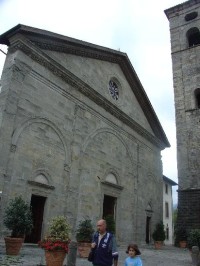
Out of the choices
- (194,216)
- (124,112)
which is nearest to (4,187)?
(124,112)

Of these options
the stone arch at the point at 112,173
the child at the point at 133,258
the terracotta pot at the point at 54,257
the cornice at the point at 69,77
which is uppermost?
the cornice at the point at 69,77

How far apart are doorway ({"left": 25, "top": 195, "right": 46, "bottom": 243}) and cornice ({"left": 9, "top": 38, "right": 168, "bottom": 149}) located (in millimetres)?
6170

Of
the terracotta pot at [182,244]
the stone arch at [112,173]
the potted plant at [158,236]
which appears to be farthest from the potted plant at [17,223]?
the terracotta pot at [182,244]

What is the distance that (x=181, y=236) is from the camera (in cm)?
2069

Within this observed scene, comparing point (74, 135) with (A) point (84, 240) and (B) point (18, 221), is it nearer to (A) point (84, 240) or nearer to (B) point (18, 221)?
(A) point (84, 240)

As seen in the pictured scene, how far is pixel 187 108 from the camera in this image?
79.7ft

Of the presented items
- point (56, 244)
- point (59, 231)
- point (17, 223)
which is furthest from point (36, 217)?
point (56, 244)

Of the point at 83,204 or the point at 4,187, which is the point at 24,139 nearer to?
the point at 4,187

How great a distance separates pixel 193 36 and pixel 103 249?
26.2 metres

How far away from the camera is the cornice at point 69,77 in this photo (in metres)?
12.9

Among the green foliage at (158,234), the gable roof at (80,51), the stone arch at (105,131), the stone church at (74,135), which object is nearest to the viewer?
the stone church at (74,135)

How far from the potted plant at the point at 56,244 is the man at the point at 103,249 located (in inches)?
119

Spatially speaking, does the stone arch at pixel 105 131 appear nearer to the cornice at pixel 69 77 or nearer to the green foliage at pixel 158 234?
the cornice at pixel 69 77

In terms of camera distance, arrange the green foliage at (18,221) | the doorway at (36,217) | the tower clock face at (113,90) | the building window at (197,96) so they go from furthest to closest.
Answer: the building window at (197,96)
the tower clock face at (113,90)
the doorway at (36,217)
the green foliage at (18,221)
